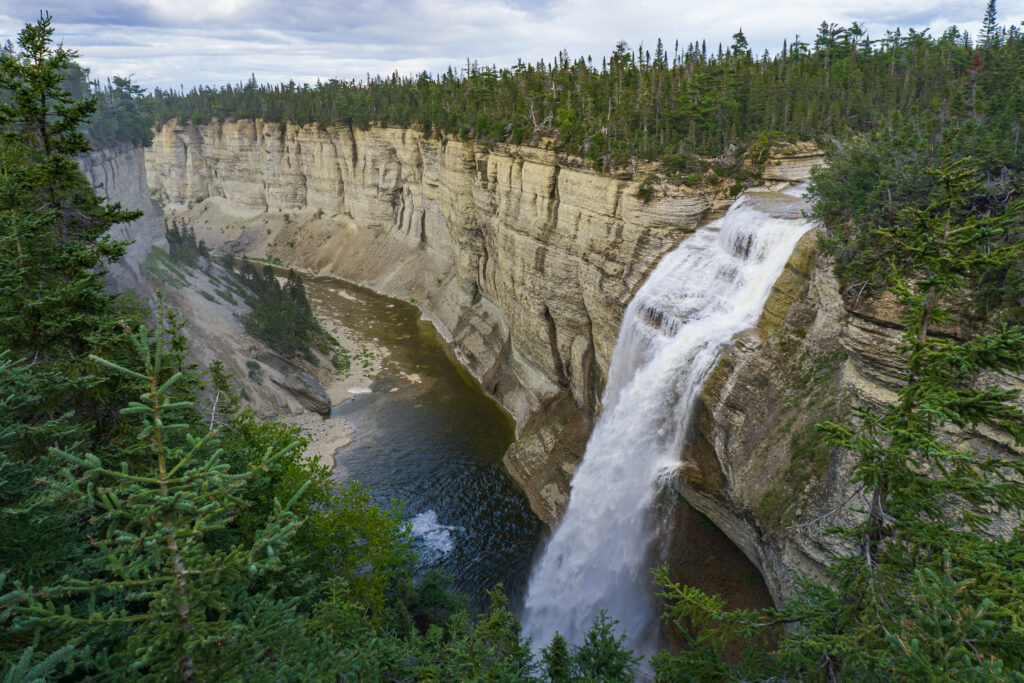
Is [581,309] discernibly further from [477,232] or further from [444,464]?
[477,232]

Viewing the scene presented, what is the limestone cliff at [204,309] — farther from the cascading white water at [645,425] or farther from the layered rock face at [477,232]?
the cascading white water at [645,425]

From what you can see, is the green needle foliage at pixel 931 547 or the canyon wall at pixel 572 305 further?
the canyon wall at pixel 572 305

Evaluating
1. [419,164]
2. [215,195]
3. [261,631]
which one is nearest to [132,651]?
[261,631]

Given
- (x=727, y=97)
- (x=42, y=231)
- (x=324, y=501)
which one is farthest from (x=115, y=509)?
(x=727, y=97)

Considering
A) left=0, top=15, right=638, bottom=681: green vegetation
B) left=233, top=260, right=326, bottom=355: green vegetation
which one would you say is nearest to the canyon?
left=0, top=15, right=638, bottom=681: green vegetation

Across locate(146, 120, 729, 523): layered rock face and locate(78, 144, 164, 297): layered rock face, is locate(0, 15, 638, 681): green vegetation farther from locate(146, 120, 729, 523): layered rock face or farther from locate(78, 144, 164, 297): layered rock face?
locate(78, 144, 164, 297): layered rock face

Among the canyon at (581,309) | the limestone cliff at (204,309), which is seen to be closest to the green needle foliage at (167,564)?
the canyon at (581,309)

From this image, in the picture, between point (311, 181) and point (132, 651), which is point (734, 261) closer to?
point (132, 651)
